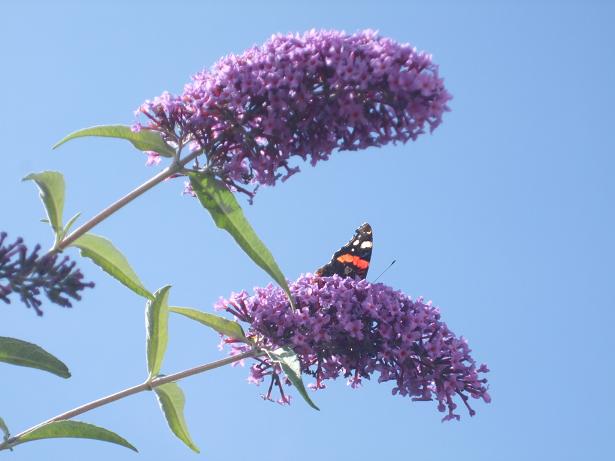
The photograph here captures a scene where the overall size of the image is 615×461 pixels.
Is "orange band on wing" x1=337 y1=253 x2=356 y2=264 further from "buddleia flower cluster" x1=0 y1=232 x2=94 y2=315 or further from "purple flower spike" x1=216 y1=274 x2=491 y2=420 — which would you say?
"buddleia flower cluster" x1=0 y1=232 x2=94 y2=315

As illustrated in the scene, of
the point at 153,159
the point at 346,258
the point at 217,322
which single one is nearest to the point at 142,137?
the point at 153,159

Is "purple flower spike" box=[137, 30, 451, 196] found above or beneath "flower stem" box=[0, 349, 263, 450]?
above

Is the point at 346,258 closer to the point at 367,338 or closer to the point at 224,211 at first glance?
the point at 367,338

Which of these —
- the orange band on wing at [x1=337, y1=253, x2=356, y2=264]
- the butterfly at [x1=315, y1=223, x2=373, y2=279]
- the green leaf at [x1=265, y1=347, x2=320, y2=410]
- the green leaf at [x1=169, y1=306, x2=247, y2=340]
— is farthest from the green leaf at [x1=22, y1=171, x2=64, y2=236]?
the orange band on wing at [x1=337, y1=253, x2=356, y2=264]

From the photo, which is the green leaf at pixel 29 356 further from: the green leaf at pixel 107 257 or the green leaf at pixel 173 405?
the green leaf at pixel 173 405

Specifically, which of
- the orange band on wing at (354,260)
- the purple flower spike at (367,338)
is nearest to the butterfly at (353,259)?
the orange band on wing at (354,260)

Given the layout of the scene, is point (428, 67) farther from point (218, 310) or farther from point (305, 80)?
point (218, 310)
